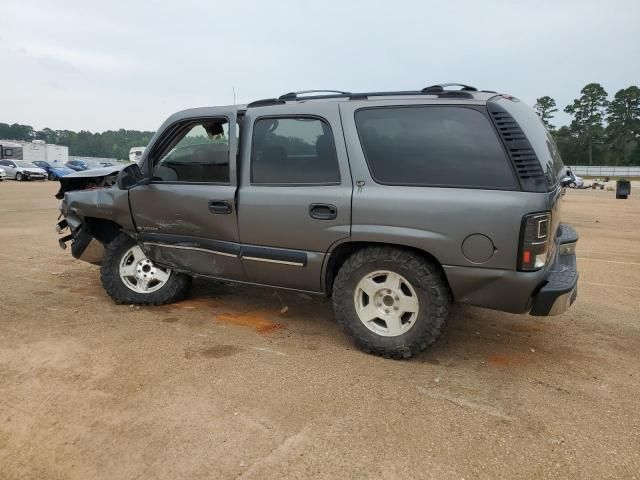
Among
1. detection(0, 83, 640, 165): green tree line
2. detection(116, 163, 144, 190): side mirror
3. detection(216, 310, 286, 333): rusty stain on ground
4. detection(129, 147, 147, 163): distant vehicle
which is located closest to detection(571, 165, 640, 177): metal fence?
detection(0, 83, 640, 165): green tree line

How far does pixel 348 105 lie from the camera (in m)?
3.61

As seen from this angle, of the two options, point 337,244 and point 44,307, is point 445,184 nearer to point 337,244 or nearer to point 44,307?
point 337,244

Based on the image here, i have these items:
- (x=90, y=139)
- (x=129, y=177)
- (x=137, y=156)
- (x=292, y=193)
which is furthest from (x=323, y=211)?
(x=90, y=139)

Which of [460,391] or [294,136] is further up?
[294,136]

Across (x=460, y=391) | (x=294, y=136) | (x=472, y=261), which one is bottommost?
(x=460, y=391)

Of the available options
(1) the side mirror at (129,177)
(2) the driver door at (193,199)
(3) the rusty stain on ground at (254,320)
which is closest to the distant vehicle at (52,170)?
(1) the side mirror at (129,177)

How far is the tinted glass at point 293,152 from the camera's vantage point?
364 centimetres

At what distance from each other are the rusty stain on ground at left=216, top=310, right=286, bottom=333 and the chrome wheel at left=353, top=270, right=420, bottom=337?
0.98 m

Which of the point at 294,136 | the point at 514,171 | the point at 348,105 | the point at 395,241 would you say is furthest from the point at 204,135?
the point at 514,171

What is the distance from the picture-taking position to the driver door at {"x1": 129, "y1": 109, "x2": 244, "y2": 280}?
4.03 m

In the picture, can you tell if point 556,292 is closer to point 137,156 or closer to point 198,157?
point 198,157

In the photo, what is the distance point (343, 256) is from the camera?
12.2ft

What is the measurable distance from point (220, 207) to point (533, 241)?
7.99ft

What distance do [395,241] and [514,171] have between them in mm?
897
